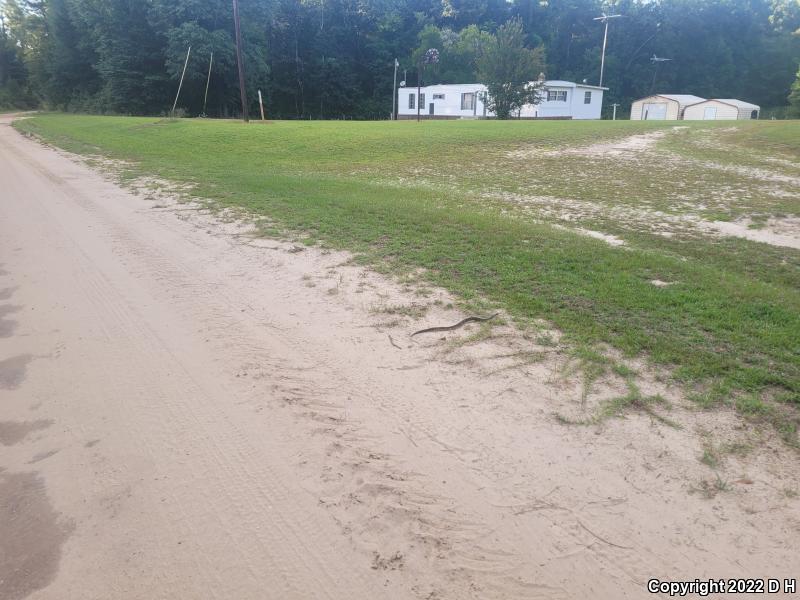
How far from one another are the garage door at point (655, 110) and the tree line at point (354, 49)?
526 inches

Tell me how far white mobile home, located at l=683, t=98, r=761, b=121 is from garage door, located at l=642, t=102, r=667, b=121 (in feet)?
6.24

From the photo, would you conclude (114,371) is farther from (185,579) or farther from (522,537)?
(522,537)

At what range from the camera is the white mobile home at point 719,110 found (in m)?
46.9

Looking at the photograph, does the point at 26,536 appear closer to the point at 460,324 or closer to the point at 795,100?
the point at 460,324

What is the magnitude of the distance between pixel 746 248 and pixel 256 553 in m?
7.52

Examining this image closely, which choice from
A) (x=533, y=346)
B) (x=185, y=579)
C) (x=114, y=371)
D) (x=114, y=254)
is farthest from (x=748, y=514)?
(x=114, y=254)

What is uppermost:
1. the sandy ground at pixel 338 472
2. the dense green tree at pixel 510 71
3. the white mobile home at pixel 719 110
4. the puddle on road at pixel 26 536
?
the dense green tree at pixel 510 71

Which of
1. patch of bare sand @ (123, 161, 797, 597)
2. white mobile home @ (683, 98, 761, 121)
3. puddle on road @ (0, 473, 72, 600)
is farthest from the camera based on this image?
white mobile home @ (683, 98, 761, 121)

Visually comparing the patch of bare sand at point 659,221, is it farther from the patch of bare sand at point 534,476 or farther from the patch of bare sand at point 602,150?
the patch of bare sand at point 602,150

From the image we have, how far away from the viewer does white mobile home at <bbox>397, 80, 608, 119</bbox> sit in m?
44.4

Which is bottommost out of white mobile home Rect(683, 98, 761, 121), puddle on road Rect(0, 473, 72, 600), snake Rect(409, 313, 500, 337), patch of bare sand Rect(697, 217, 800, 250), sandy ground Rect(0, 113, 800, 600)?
puddle on road Rect(0, 473, 72, 600)

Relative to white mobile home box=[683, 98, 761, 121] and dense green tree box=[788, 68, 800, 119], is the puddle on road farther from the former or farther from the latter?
dense green tree box=[788, 68, 800, 119]

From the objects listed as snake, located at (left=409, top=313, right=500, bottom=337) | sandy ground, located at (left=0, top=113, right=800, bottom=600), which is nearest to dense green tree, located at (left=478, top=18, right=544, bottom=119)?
snake, located at (left=409, top=313, right=500, bottom=337)

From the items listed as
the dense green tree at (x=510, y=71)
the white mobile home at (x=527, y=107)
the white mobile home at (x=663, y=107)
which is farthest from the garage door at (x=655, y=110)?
the dense green tree at (x=510, y=71)
